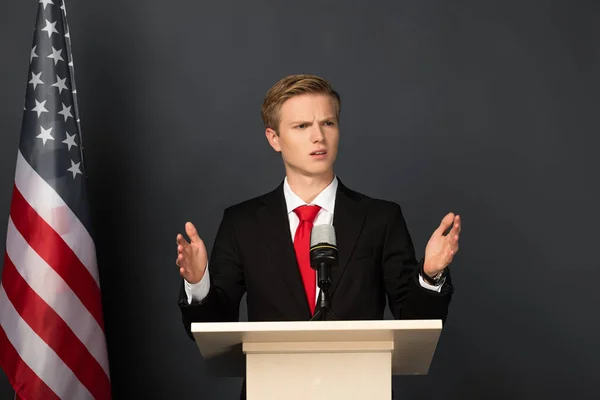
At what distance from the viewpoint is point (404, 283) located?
265cm

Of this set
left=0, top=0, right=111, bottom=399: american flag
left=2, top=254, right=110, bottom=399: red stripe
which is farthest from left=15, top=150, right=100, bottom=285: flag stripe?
left=2, top=254, right=110, bottom=399: red stripe

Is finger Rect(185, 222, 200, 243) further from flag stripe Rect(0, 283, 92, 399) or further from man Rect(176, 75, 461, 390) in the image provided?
flag stripe Rect(0, 283, 92, 399)


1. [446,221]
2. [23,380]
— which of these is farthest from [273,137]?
[23,380]

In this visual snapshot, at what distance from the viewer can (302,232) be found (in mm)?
2738

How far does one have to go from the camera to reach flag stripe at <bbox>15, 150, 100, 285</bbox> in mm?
3627

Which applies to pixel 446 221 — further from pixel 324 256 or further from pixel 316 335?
pixel 316 335

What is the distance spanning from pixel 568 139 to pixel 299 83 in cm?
187

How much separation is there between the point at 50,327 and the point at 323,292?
1731mm

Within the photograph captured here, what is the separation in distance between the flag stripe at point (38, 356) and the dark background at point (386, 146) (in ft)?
1.96

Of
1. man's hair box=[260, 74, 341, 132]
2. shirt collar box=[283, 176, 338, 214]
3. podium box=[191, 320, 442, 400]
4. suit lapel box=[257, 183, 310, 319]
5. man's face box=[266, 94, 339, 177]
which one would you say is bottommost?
podium box=[191, 320, 442, 400]

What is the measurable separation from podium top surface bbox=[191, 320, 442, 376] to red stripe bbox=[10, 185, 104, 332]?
1.48 m

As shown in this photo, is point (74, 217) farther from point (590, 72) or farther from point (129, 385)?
point (590, 72)

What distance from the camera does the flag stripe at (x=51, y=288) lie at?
3.54 m

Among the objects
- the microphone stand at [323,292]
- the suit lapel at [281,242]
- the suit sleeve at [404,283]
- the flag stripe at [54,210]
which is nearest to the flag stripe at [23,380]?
the flag stripe at [54,210]
